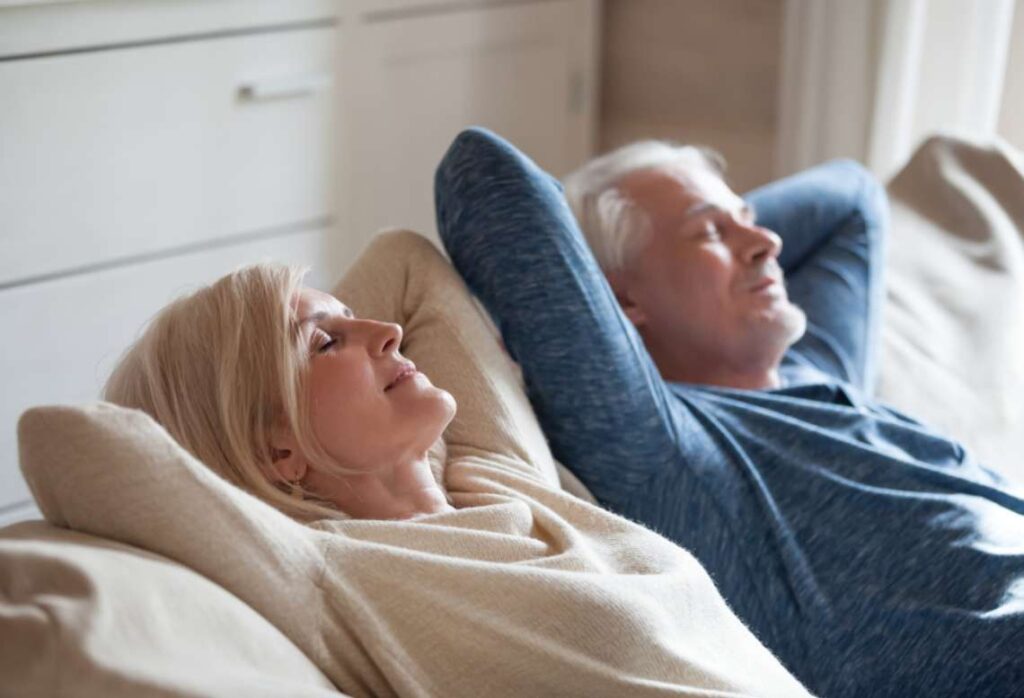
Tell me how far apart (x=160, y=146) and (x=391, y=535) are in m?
1.52

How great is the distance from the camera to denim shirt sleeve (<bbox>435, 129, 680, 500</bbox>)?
1.69m

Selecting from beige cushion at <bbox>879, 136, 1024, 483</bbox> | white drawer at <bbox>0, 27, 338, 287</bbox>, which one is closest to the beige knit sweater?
beige cushion at <bbox>879, 136, 1024, 483</bbox>

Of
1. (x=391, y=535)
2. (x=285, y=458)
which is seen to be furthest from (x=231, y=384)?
(x=391, y=535)

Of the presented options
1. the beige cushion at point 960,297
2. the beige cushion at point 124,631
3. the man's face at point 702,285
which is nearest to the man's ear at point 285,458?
the beige cushion at point 124,631

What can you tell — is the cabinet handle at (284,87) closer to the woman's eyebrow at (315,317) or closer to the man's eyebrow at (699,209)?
the man's eyebrow at (699,209)

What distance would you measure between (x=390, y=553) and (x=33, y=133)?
4.75ft

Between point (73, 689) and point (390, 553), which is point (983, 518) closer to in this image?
point (390, 553)

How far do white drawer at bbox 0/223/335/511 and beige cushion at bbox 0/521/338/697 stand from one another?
1239 mm

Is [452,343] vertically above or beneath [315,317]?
beneath

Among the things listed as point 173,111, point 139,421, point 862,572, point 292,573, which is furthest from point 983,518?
point 173,111

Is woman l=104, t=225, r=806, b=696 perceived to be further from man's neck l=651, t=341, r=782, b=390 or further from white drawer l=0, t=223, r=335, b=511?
white drawer l=0, t=223, r=335, b=511

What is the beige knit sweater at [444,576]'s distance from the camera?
3.67 feet

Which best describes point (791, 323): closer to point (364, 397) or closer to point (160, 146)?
point (364, 397)

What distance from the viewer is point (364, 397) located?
1.36 meters
